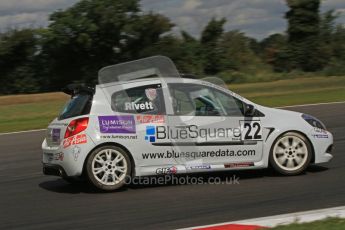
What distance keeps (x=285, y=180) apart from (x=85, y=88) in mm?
3219

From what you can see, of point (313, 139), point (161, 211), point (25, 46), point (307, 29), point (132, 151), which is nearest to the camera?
point (161, 211)

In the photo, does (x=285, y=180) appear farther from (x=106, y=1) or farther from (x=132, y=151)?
(x=106, y=1)

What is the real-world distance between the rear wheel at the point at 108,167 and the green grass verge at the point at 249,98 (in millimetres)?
11302

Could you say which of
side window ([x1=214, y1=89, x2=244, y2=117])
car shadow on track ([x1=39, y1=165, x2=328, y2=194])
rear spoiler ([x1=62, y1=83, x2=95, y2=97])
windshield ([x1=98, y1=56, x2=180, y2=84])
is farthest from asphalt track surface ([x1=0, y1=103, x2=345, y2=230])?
windshield ([x1=98, y1=56, x2=180, y2=84])

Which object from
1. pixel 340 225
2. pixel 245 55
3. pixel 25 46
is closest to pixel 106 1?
pixel 25 46

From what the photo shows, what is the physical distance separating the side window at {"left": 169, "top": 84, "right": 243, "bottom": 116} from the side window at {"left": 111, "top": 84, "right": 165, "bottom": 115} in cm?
21

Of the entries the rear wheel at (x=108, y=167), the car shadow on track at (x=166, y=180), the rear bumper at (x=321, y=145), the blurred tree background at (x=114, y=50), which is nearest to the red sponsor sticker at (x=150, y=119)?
the rear wheel at (x=108, y=167)

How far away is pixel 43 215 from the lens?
24.9 ft

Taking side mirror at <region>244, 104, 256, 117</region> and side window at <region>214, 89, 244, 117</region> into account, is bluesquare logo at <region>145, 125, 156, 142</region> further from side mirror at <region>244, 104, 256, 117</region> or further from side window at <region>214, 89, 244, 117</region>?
side mirror at <region>244, 104, 256, 117</region>

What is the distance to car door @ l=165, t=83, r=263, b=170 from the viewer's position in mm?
8719

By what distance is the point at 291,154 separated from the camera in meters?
9.12

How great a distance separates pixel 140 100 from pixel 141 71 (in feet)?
1.88

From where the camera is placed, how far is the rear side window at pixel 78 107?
A: 8688 mm

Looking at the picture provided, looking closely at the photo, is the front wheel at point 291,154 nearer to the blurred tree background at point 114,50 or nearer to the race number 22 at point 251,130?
the race number 22 at point 251,130
